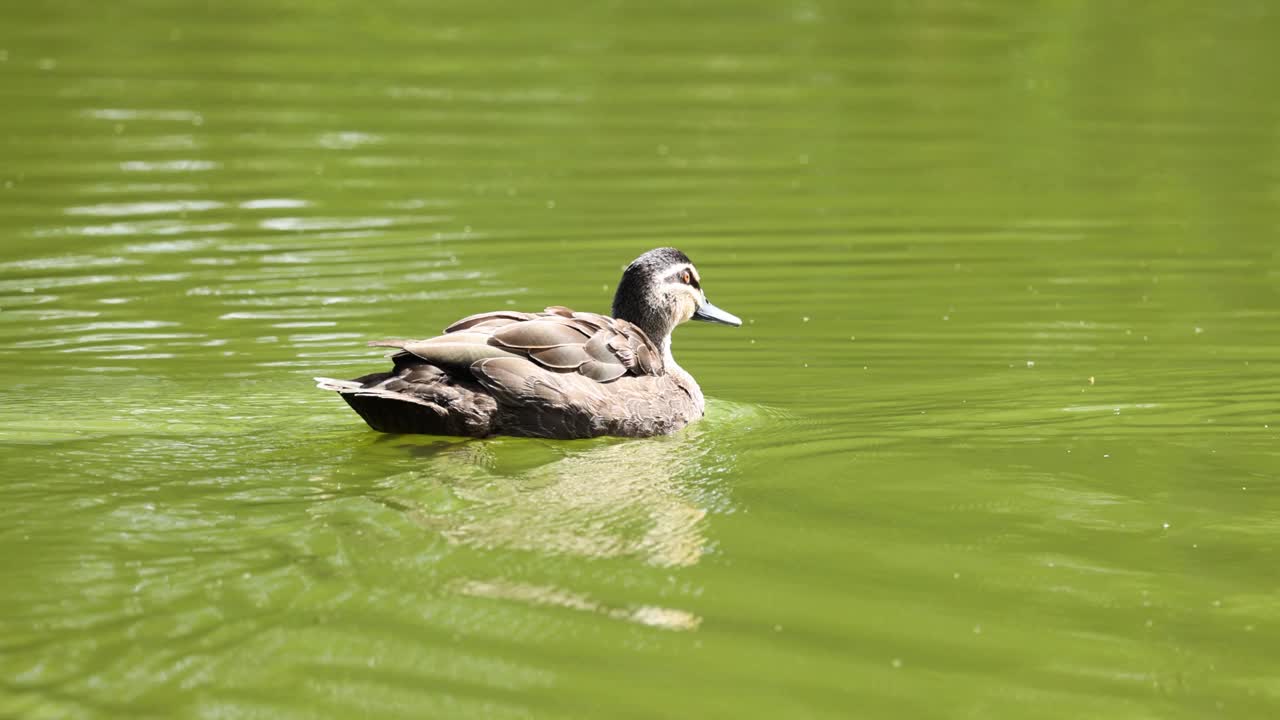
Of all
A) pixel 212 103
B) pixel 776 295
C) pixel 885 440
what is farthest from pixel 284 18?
pixel 885 440

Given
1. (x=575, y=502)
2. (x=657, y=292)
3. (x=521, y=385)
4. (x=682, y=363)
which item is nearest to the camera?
(x=575, y=502)

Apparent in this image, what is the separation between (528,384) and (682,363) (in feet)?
8.62

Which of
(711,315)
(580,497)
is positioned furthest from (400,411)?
(711,315)

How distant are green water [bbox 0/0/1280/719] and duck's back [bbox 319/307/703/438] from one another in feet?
0.40

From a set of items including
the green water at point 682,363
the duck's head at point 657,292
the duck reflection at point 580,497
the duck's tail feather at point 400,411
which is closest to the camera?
the green water at point 682,363

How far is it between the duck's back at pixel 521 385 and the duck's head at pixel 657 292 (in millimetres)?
527

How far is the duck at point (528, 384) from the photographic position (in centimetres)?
807

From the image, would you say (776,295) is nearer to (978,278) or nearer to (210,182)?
(978,278)

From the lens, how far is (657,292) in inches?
362

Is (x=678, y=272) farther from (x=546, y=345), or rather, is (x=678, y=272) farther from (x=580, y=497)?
(x=580, y=497)

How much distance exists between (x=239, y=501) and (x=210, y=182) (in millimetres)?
9578

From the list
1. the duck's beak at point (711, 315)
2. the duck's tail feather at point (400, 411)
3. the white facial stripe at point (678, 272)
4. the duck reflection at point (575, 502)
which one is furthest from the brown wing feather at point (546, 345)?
the duck's beak at point (711, 315)

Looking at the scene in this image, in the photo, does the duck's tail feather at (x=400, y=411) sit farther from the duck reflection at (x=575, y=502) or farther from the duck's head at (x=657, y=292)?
the duck's head at (x=657, y=292)

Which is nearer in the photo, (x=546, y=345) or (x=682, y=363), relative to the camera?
(x=546, y=345)
